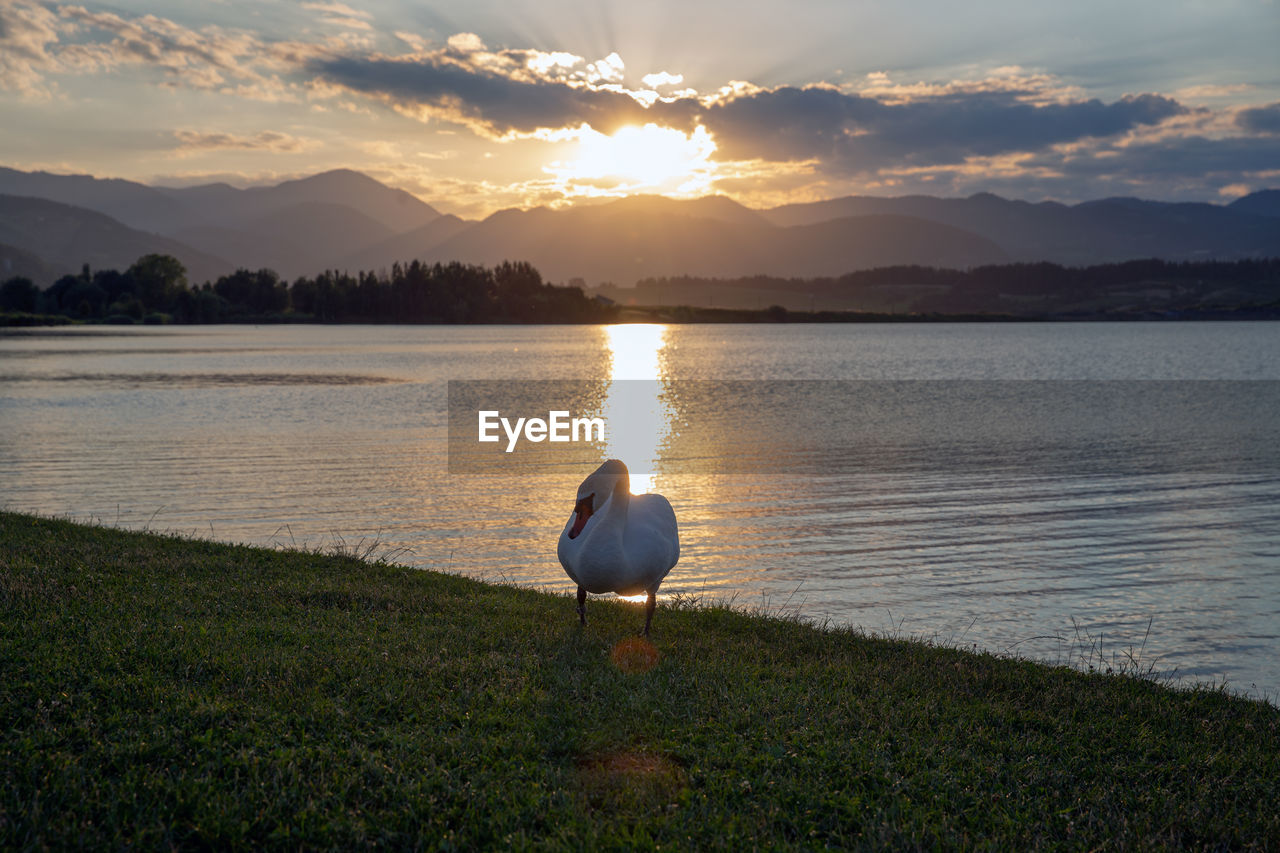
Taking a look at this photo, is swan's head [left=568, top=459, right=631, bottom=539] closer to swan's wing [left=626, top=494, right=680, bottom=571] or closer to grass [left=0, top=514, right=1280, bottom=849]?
swan's wing [left=626, top=494, right=680, bottom=571]

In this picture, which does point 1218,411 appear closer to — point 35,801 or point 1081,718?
point 1081,718

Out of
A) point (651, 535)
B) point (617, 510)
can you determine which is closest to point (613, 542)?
point (617, 510)

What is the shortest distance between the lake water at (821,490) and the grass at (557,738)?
10.9ft

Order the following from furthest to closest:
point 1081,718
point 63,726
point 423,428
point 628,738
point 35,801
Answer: point 423,428, point 1081,718, point 628,738, point 63,726, point 35,801

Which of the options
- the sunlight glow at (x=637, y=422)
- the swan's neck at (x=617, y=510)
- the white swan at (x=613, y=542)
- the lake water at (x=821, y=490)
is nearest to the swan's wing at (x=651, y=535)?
the white swan at (x=613, y=542)

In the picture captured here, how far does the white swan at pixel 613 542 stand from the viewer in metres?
9.62

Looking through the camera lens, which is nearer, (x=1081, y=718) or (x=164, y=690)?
(x=164, y=690)

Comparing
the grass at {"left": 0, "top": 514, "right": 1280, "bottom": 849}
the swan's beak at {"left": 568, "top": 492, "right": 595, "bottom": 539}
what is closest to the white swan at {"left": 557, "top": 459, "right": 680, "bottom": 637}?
the swan's beak at {"left": 568, "top": 492, "right": 595, "bottom": 539}

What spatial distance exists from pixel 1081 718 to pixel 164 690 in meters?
8.44

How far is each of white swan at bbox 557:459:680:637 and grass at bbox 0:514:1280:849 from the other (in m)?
0.76

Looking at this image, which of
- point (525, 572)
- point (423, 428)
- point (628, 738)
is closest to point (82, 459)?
point (423, 428)

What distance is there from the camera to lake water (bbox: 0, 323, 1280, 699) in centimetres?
1471

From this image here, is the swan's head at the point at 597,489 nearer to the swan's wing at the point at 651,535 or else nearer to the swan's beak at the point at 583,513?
the swan's beak at the point at 583,513

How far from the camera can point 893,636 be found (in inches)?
489
